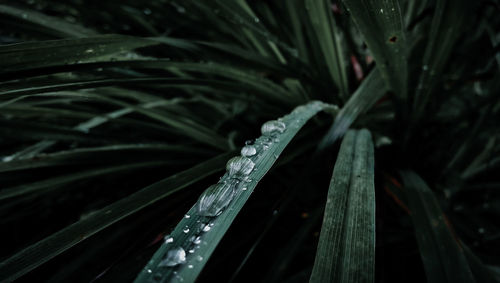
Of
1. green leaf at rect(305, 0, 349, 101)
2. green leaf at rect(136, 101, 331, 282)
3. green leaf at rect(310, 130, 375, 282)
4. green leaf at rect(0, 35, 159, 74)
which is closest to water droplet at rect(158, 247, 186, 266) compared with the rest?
green leaf at rect(136, 101, 331, 282)

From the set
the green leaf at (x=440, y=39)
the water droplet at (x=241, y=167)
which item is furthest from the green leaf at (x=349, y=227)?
the green leaf at (x=440, y=39)

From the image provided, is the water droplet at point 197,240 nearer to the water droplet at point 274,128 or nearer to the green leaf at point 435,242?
the water droplet at point 274,128

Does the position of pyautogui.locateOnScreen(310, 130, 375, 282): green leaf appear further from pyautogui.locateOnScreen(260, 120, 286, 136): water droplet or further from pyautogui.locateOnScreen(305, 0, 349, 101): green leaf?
pyautogui.locateOnScreen(305, 0, 349, 101): green leaf

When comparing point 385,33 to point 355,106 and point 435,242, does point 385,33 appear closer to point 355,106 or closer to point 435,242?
point 355,106

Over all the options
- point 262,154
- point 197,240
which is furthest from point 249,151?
point 197,240

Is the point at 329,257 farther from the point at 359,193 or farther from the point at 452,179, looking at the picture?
the point at 452,179
